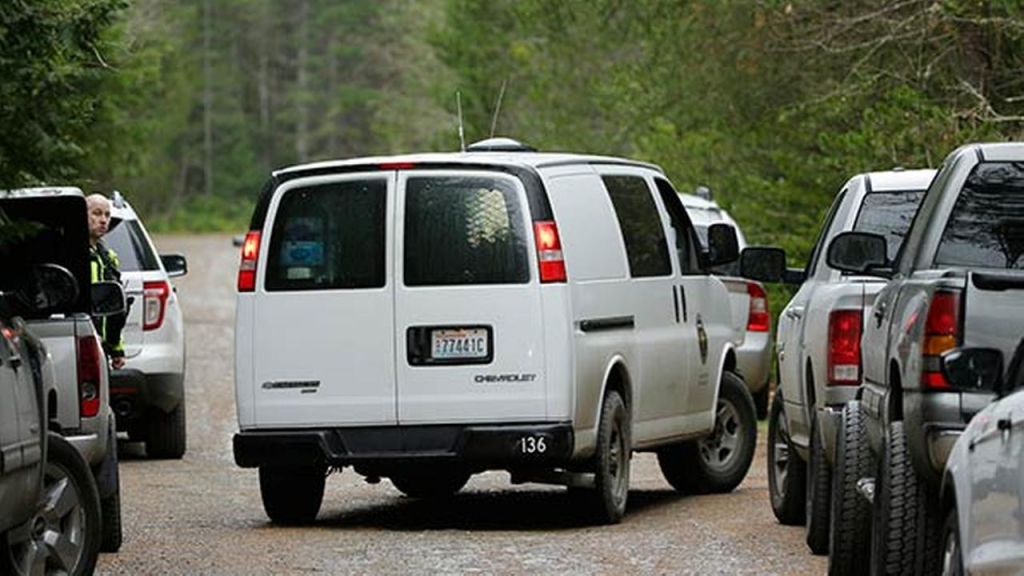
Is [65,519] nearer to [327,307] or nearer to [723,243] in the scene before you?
[327,307]

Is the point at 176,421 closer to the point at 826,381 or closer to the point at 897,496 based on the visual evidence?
the point at 826,381

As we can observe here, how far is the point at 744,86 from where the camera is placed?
93.0 ft

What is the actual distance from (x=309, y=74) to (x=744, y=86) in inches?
3813

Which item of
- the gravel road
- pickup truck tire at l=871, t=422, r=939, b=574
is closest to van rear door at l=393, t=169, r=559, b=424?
the gravel road

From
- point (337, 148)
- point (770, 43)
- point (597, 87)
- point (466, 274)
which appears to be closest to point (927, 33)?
point (770, 43)

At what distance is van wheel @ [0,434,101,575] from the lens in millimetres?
11508

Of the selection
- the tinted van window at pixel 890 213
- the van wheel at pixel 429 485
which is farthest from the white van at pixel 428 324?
the tinted van window at pixel 890 213

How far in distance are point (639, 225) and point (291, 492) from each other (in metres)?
2.60

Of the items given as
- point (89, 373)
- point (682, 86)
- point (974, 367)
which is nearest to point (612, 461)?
point (89, 373)

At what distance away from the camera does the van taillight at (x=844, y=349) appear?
1306 centimetres

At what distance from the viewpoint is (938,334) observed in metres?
9.73

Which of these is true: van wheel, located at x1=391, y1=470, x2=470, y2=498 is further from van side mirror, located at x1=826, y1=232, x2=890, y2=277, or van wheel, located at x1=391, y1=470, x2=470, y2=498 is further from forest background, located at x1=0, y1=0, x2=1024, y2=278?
van side mirror, located at x1=826, y1=232, x2=890, y2=277

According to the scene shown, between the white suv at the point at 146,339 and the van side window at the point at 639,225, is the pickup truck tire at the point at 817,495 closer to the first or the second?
the van side window at the point at 639,225

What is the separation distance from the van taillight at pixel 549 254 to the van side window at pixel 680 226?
2.15m
